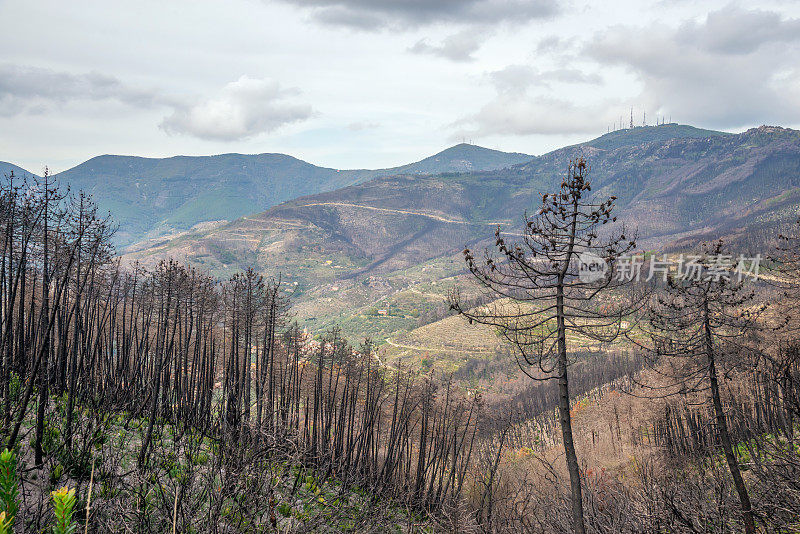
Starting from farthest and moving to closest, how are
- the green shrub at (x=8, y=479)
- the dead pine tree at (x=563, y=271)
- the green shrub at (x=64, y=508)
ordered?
the dead pine tree at (x=563, y=271) → the green shrub at (x=8, y=479) → the green shrub at (x=64, y=508)

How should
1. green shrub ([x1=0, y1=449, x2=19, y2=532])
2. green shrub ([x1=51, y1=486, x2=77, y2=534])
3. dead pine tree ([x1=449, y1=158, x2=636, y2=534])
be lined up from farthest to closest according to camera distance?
1. dead pine tree ([x1=449, y1=158, x2=636, y2=534])
2. green shrub ([x1=0, y1=449, x2=19, y2=532])
3. green shrub ([x1=51, y1=486, x2=77, y2=534])

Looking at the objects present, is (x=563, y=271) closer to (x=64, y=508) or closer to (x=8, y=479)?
(x=64, y=508)

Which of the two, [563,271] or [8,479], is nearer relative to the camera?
[8,479]

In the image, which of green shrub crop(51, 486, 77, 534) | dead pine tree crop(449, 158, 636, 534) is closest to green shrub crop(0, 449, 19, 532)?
green shrub crop(51, 486, 77, 534)

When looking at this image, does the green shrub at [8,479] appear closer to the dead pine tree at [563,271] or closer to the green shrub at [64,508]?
the green shrub at [64,508]

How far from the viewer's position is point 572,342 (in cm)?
13512

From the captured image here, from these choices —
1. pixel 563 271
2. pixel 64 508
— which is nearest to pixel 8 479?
pixel 64 508

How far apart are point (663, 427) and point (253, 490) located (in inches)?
2024

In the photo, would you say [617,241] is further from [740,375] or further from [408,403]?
[740,375]

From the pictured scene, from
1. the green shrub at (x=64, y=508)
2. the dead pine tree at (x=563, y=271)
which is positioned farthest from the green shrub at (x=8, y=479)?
the dead pine tree at (x=563, y=271)

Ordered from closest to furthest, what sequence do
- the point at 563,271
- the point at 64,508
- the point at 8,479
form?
the point at 64,508, the point at 8,479, the point at 563,271

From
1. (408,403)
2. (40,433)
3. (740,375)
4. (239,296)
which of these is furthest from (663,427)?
(40,433)

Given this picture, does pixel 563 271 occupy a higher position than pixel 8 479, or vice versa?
pixel 563 271

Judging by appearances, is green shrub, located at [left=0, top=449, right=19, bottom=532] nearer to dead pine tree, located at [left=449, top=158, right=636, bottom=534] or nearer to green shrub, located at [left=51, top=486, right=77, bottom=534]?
green shrub, located at [left=51, top=486, right=77, bottom=534]
